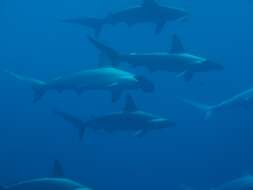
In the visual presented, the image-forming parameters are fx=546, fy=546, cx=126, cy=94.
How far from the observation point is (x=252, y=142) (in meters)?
19.9

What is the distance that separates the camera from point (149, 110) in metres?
23.3

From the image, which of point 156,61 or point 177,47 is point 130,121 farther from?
point 177,47

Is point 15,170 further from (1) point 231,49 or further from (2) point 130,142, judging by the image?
(1) point 231,49

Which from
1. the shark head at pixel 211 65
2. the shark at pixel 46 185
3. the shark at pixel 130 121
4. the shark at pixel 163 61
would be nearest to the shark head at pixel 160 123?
the shark at pixel 130 121

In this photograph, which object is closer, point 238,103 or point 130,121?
point 130,121

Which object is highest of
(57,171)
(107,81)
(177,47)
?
(177,47)

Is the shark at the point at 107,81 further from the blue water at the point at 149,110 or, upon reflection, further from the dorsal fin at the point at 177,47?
the blue water at the point at 149,110

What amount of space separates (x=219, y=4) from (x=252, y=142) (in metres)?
15.3

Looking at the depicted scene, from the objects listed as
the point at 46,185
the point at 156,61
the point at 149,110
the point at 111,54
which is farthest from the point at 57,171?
the point at 149,110

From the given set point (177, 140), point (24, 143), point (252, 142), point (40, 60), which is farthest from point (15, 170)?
point (40, 60)

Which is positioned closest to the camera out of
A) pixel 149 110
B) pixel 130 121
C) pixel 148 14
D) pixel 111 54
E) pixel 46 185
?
pixel 46 185

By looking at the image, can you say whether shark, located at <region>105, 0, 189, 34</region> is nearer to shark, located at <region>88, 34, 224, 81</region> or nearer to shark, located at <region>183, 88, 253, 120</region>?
shark, located at <region>88, 34, 224, 81</region>

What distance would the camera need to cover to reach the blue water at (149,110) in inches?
773

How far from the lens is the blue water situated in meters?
19.6
